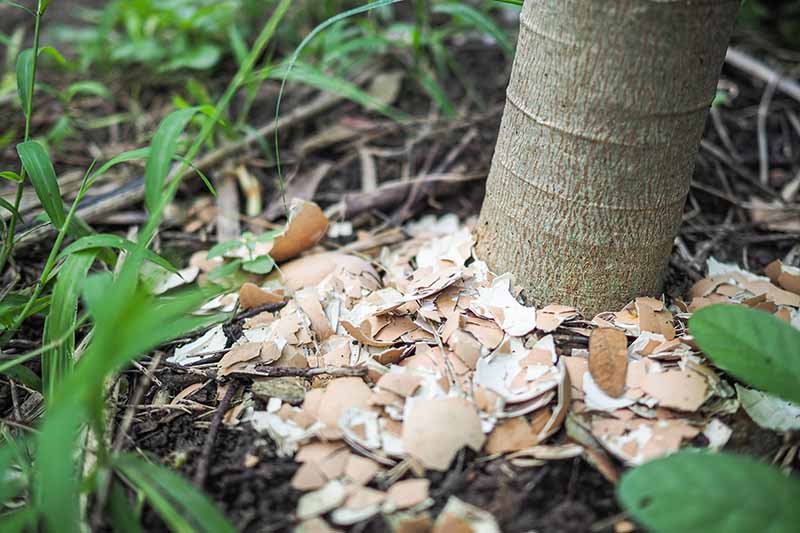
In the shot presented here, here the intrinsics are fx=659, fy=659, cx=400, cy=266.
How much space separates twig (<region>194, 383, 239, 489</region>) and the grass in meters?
0.05

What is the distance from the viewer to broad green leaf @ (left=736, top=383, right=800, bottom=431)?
1.02 metres

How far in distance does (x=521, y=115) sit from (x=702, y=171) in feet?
3.15

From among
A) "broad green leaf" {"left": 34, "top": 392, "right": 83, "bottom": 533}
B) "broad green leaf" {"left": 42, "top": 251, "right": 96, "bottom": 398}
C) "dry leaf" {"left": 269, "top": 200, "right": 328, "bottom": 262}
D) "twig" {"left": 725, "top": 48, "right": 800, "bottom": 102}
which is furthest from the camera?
"twig" {"left": 725, "top": 48, "right": 800, "bottom": 102}

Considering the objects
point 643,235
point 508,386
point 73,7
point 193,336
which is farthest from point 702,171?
point 73,7

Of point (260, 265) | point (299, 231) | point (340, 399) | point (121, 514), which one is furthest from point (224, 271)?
point (121, 514)

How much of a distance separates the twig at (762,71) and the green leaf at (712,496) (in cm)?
174

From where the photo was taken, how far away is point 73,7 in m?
2.90

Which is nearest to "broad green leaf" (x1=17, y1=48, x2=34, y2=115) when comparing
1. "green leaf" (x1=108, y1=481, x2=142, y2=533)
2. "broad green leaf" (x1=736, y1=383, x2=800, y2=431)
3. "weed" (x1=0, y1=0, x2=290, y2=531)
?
"weed" (x1=0, y1=0, x2=290, y2=531)

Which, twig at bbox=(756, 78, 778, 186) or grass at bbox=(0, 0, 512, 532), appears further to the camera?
twig at bbox=(756, 78, 778, 186)

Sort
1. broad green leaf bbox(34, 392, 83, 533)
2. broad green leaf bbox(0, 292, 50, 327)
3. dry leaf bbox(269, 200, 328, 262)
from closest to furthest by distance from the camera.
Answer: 1. broad green leaf bbox(34, 392, 83, 533)
2. broad green leaf bbox(0, 292, 50, 327)
3. dry leaf bbox(269, 200, 328, 262)

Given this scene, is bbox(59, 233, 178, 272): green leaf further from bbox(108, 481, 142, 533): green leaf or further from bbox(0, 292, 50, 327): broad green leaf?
bbox(108, 481, 142, 533): green leaf

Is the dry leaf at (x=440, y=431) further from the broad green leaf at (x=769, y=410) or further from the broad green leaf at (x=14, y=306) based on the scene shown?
the broad green leaf at (x=14, y=306)

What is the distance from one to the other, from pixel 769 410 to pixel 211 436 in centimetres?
88

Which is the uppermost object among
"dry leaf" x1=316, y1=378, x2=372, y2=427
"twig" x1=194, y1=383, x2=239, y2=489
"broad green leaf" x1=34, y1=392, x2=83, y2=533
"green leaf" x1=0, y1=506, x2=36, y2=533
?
"broad green leaf" x1=34, y1=392, x2=83, y2=533
